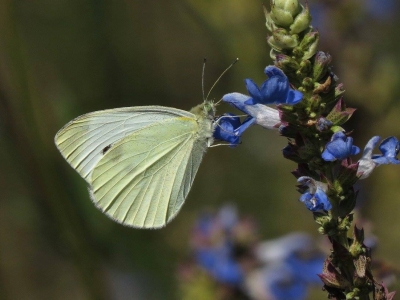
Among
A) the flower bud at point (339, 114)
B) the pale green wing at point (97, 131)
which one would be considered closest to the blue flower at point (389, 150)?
the flower bud at point (339, 114)

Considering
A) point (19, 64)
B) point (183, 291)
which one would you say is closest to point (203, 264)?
point (183, 291)

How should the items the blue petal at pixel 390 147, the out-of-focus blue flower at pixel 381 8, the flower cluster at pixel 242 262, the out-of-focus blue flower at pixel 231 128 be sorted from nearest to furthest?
1. the blue petal at pixel 390 147
2. the out-of-focus blue flower at pixel 231 128
3. the flower cluster at pixel 242 262
4. the out-of-focus blue flower at pixel 381 8

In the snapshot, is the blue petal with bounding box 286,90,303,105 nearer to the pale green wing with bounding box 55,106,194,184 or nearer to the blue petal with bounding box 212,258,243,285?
the pale green wing with bounding box 55,106,194,184

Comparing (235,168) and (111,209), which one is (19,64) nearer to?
(111,209)

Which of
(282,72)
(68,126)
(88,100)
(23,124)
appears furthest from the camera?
(88,100)

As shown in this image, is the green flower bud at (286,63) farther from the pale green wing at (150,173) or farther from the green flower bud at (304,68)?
the pale green wing at (150,173)
